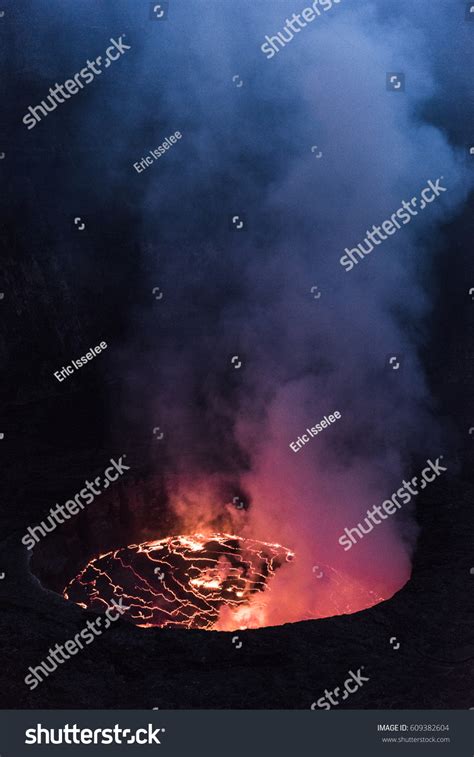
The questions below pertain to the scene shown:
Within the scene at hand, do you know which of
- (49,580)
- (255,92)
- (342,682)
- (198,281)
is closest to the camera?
(342,682)

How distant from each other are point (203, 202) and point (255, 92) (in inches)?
95.8

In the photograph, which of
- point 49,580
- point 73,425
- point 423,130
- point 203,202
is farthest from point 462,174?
point 49,580

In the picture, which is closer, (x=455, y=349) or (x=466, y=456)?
(x=466, y=456)

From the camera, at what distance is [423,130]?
57.0ft

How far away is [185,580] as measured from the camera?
37.2 feet

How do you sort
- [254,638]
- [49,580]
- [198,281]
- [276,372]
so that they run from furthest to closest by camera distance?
[198,281], [276,372], [49,580], [254,638]

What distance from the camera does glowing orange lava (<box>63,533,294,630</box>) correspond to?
1047 cm

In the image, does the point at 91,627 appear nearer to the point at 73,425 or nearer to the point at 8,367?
the point at 73,425

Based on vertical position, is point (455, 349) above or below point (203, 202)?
below

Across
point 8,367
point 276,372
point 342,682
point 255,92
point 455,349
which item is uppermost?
point 255,92

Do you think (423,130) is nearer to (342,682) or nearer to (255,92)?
(255,92)

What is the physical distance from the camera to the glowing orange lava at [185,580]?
10.5 meters

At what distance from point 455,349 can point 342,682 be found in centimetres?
1172

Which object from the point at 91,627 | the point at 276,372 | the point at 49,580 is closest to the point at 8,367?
the point at 276,372
